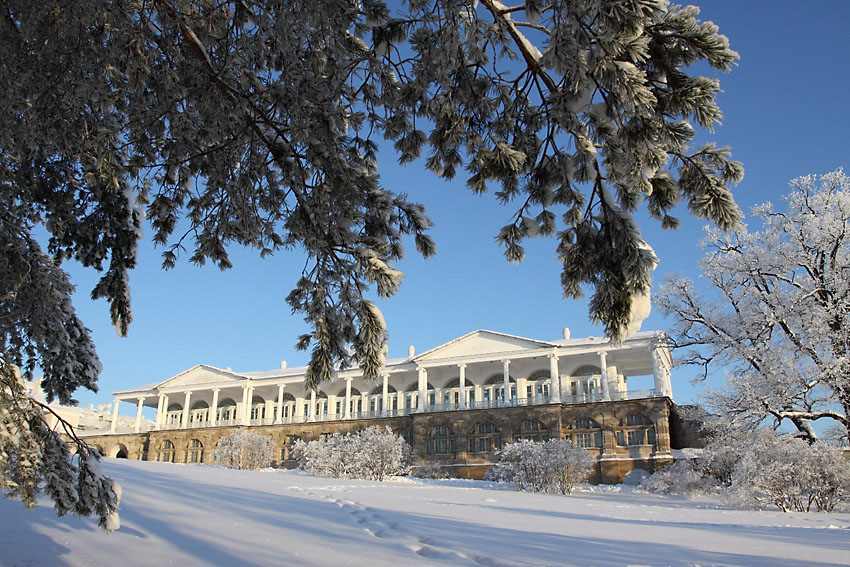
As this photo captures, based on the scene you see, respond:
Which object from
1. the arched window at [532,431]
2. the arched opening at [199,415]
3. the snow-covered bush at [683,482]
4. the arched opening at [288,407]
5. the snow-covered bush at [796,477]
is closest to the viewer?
the snow-covered bush at [796,477]

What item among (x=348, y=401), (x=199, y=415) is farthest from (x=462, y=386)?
(x=199, y=415)

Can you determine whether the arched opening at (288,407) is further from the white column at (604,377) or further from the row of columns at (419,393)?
the white column at (604,377)

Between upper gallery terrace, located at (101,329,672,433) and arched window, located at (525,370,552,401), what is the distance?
78mm

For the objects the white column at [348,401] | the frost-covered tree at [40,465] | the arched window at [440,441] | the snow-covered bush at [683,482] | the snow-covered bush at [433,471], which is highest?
the white column at [348,401]

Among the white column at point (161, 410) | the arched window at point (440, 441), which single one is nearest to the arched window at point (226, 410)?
the white column at point (161, 410)

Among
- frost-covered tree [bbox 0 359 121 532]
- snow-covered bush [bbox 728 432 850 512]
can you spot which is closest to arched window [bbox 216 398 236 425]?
snow-covered bush [bbox 728 432 850 512]

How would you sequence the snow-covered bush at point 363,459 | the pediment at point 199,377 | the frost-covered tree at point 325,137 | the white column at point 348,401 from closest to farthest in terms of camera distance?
the frost-covered tree at point 325,137
the snow-covered bush at point 363,459
the white column at point 348,401
the pediment at point 199,377

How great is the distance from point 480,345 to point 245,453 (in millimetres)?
18791

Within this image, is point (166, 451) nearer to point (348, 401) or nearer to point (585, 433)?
point (348, 401)

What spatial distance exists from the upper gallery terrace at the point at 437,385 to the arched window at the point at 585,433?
1.80m

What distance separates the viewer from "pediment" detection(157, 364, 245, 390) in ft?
170

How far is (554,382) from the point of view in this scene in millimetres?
39719

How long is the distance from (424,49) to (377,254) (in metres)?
1.52

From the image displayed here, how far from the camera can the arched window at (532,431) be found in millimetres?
38188
